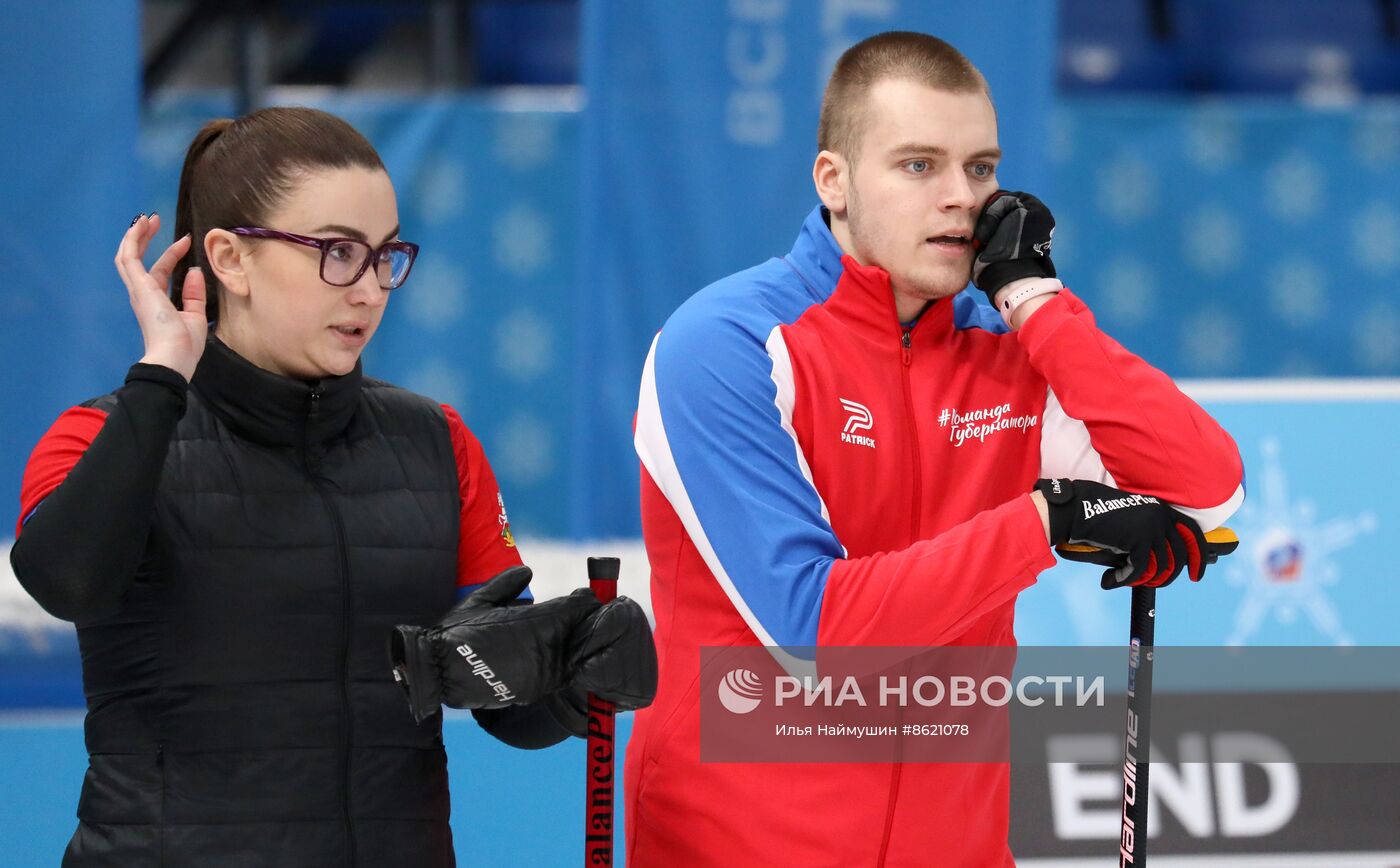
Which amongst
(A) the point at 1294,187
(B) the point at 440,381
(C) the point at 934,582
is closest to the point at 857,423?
Result: (C) the point at 934,582

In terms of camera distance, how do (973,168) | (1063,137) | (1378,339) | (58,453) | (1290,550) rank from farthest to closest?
1. (1378,339)
2. (1063,137)
3. (1290,550)
4. (973,168)
5. (58,453)

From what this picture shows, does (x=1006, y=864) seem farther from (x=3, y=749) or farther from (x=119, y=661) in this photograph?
(x=3, y=749)

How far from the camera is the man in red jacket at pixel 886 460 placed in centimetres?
193

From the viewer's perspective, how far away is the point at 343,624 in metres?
1.84

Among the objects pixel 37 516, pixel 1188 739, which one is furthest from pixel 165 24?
pixel 37 516

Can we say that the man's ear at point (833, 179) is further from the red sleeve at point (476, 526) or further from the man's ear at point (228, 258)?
the man's ear at point (228, 258)

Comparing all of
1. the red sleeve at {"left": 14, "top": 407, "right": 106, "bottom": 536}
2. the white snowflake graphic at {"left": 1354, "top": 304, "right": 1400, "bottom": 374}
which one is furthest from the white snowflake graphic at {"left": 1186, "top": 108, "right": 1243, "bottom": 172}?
the red sleeve at {"left": 14, "top": 407, "right": 106, "bottom": 536}

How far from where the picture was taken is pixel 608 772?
1955 millimetres

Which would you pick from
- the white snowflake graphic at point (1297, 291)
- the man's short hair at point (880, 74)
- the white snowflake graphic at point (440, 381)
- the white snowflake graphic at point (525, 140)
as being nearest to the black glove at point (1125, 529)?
the man's short hair at point (880, 74)

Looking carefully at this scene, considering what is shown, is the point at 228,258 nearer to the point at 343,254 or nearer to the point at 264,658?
the point at 343,254

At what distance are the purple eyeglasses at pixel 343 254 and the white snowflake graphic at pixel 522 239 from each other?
3725mm

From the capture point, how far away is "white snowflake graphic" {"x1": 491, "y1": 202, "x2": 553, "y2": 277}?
18.3 feet

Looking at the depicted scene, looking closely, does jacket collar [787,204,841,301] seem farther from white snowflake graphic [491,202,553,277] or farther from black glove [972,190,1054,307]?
white snowflake graphic [491,202,553,277]

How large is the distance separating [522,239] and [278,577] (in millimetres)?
3876
